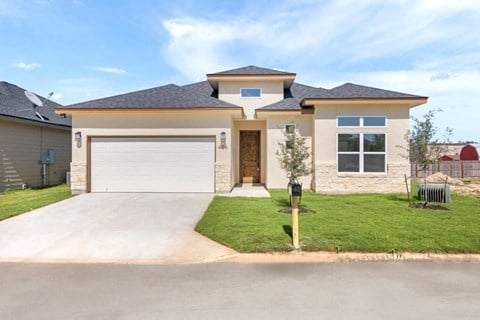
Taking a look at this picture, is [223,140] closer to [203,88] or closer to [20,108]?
[203,88]

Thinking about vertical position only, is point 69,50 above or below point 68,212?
above

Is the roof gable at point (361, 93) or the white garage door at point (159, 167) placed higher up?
the roof gable at point (361, 93)

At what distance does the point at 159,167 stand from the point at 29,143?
25.8 ft

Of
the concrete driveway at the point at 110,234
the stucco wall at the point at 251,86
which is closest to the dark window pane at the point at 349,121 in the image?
the stucco wall at the point at 251,86

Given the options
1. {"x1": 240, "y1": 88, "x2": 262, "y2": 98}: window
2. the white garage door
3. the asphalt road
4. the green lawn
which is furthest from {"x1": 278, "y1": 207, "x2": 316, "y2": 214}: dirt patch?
{"x1": 240, "y1": 88, "x2": 262, "y2": 98}: window

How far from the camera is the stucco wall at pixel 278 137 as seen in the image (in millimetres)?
13805

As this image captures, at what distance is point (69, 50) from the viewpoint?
13.5 m

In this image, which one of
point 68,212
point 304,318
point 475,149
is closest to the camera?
point 304,318

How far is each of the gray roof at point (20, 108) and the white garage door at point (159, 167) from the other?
5587 millimetres

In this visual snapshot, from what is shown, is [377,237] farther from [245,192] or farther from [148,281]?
[245,192]

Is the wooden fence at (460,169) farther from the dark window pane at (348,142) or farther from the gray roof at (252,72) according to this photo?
the gray roof at (252,72)

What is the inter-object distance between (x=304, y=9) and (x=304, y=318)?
1067cm

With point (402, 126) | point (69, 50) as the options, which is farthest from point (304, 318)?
point (69, 50)

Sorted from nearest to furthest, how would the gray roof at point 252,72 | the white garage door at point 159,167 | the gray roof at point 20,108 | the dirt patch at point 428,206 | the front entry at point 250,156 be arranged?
the dirt patch at point 428,206 → the white garage door at point 159,167 → the gray roof at point 20,108 → the gray roof at point 252,72 → the front entry at point 250,156
